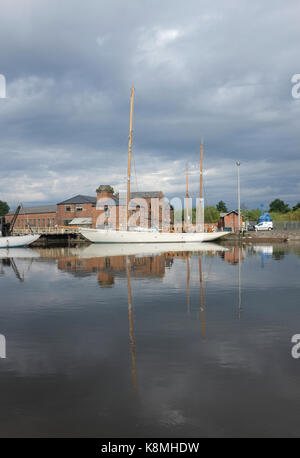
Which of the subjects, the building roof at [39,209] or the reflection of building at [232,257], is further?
the building roof at [39,209]

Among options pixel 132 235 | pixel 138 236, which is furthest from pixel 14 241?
pixel 138 236

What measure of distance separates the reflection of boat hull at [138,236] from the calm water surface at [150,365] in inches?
1676

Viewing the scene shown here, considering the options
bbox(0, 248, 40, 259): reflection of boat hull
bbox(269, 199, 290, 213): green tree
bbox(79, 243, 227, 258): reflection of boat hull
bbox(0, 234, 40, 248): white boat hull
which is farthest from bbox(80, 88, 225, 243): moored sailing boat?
bbox(269, 199, 290, 213): green tree

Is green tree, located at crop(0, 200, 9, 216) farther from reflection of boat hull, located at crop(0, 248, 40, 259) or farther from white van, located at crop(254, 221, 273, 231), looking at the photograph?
reflection of boat hull, located at crop(0, 248, 40, 259)

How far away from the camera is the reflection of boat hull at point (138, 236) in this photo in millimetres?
57375

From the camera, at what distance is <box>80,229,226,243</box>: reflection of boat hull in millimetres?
57375

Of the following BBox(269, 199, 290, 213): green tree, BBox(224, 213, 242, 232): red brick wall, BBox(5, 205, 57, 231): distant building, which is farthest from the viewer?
BBox(269, 199, 290, 213): green tree

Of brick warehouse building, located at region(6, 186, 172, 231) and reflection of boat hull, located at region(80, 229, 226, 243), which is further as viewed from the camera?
brick warehouse building, located at region(6, 186, 172, 231)

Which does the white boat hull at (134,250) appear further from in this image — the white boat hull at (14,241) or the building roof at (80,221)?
the building roof at (80,221)

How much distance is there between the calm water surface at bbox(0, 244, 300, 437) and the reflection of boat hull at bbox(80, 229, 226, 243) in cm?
4257

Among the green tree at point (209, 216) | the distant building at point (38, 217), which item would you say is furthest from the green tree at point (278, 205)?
the distant building at point (38, 217)

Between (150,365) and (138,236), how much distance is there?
167ft

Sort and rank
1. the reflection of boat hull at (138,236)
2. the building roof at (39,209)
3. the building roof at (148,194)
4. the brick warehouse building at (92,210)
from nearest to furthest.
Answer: the reflection of boat hull at (138,236) → the brick warehouse building at (92,210) → the building roof at (148,194) → the building roof at (39,209)

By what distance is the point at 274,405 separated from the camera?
5.43 m
